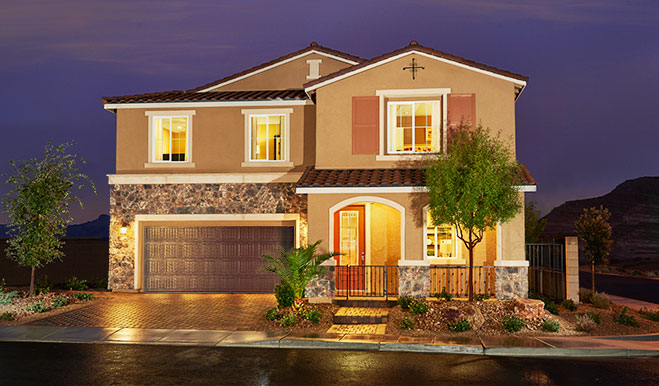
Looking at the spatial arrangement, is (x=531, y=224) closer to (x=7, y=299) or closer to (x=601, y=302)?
(x=601, y=302)

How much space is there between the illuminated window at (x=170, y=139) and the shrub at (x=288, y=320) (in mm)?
8627

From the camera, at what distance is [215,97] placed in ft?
65.7

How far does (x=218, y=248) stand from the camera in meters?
20.2

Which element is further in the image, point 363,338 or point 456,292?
point 456,292

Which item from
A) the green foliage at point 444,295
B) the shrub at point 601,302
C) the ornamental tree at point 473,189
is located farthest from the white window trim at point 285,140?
the shrub at point 601,302

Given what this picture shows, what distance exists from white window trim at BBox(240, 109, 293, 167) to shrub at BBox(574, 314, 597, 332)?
1016 centimetres

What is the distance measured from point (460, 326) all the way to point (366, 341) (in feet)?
8.05

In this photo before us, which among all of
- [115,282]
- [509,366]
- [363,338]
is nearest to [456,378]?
[509,366]

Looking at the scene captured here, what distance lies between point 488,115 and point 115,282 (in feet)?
44.4

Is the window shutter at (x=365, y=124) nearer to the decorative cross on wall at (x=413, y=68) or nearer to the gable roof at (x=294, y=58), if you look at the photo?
the decorative cross on wall at (x=413, y=68)

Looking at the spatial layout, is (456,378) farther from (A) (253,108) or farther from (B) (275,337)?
(A) (253,108)

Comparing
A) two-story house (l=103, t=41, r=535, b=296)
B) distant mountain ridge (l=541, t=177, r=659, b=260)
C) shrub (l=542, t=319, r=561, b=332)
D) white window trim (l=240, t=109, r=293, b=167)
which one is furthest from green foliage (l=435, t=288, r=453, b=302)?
distant mountain ridge (l=541, t=177, r=659, b=260)

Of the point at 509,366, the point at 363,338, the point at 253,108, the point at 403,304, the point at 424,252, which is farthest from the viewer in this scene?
the point at 253,108

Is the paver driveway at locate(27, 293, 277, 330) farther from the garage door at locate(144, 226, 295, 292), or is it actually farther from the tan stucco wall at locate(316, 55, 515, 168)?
the tan stucco wall at locate(316, 55, 515, 168)
